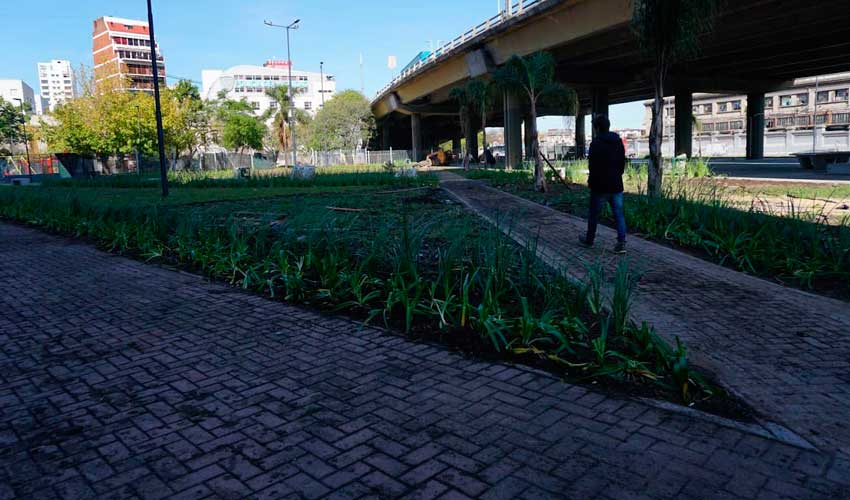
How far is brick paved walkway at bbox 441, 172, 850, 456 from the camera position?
3.66 metres

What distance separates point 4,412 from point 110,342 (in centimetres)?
144

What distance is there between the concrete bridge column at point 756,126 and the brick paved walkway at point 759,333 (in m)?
47.8

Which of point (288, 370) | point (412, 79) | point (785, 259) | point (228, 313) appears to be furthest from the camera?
point (412, 79)

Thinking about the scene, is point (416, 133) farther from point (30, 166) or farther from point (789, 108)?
point (789, 108)

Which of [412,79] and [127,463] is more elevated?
[412,79]

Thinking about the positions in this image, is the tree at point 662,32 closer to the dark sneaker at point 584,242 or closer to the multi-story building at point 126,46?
the dark sneaker at point 584,242

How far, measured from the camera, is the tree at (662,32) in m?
12.2

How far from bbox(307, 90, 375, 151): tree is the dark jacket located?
68235mm

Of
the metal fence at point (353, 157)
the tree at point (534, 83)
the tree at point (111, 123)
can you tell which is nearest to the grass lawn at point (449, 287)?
the tree at point (534, 83)

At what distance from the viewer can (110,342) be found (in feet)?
17.3

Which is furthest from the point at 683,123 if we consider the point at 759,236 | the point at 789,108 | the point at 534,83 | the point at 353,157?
the point at 789,108

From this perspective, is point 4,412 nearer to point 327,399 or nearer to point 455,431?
point 327,399

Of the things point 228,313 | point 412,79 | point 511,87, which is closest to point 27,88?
point 412,79

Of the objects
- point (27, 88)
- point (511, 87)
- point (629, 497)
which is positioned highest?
point (27, 88)
